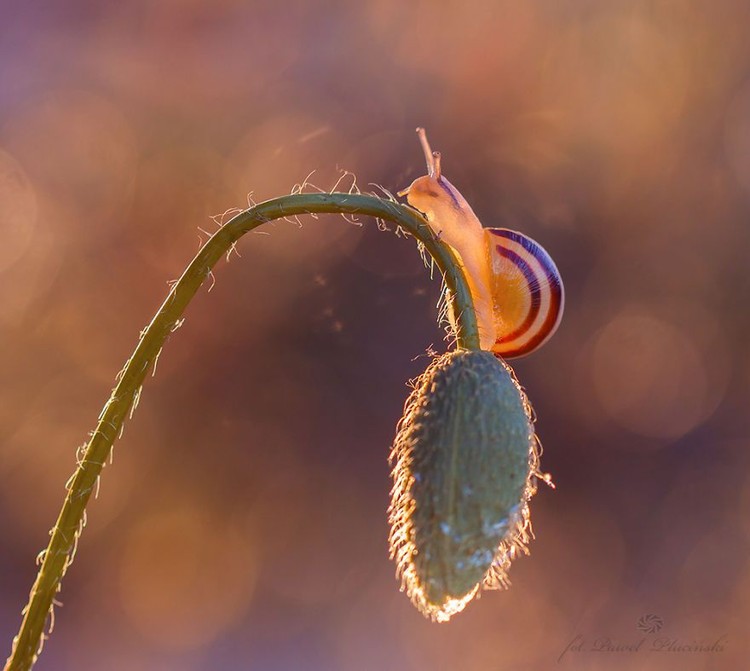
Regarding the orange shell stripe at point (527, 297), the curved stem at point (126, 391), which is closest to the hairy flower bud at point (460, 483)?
the orange shell stripe at point (527, 297)

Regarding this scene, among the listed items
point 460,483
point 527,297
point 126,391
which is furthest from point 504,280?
point 126,391

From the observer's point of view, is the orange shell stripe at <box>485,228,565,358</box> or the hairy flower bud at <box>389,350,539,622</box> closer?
the hairy flower bud at <box>389,350,539,622</box>

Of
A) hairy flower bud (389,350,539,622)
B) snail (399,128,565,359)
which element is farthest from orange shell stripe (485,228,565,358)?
hairy flower bud (389,350,539,622)

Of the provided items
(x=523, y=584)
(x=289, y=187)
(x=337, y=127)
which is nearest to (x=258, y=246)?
(x=289, y=187)

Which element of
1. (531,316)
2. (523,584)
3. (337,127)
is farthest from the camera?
(337,127)

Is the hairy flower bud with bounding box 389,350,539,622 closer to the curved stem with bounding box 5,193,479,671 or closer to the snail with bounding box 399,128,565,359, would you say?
the snail with bounding box 399,128,565,359

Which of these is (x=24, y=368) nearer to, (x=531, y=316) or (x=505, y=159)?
(x=505, y=159)
